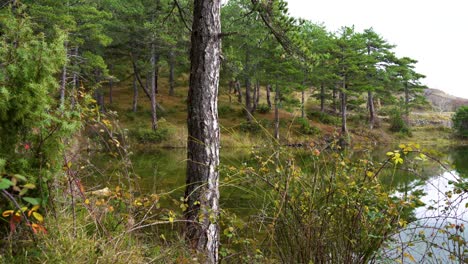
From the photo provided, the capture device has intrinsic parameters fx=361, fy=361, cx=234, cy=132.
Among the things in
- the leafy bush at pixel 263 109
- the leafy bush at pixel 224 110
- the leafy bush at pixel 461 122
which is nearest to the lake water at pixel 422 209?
the leafy bush at pixel 224 110

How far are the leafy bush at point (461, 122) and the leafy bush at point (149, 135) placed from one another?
25823mm

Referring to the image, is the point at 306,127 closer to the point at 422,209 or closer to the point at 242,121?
the point at 242,121

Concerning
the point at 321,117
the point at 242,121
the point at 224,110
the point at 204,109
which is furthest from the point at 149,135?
the point at 204,109

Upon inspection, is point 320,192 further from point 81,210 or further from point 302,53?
point 302,53

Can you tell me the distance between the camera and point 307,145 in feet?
8.71

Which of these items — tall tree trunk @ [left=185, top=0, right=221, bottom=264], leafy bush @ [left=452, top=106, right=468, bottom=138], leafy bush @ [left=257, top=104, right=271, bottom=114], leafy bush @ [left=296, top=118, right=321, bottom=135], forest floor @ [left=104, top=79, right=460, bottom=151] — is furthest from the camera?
leafy bush @ [left=452, top=106, right=468, bottom=138]

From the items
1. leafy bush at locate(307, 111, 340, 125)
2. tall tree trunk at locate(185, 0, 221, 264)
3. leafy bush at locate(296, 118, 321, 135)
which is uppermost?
tall tree trunk at locate(185, 0, 221, 264)

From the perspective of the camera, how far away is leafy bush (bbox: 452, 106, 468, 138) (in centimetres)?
3102

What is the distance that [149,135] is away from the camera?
791 inches

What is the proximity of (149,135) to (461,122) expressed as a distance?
27.1 meters

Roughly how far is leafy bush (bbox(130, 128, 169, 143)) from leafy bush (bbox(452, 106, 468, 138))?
2582 centimetres

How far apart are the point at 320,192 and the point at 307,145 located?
1.17ft

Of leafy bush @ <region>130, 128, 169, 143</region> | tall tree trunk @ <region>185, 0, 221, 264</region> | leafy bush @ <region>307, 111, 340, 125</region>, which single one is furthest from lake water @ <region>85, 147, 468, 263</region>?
leafy bush @ <region>307, 111, 340, 125</region>

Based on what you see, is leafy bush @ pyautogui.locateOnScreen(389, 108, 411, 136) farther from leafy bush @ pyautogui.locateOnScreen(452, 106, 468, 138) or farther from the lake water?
the lake water
